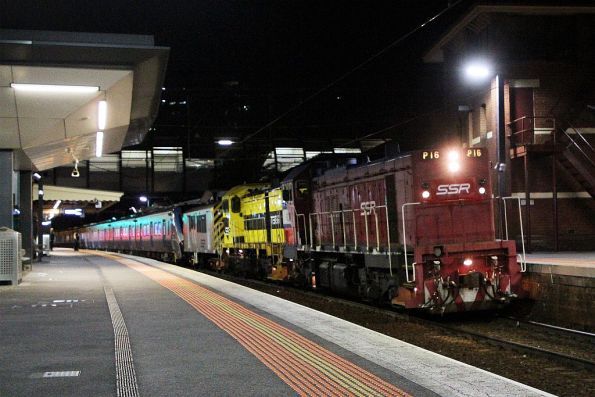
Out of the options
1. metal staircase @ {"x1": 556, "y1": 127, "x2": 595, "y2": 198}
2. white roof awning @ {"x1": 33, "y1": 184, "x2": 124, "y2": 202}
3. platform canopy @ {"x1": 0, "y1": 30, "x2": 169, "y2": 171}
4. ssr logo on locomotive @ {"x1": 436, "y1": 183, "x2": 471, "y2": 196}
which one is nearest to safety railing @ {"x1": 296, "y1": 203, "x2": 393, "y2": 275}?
ssr logo on locomotive @ {"x1": 436, "y1": 183, "x2": 471, "y2": 196}

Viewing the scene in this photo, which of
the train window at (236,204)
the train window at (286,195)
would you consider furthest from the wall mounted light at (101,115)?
the train window at (236,204)

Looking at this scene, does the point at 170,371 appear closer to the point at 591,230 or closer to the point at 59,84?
the point at 59,84

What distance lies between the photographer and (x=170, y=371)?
6.32 m

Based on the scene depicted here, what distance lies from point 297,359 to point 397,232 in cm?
645

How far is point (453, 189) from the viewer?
1240 centimetres

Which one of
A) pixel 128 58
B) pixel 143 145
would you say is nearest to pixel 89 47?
pixel 128 58

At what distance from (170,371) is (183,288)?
357 inches

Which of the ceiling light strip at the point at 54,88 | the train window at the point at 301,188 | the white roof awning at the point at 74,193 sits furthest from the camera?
the white roof awning at the point at 74,193

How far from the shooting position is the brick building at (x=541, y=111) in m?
22.0

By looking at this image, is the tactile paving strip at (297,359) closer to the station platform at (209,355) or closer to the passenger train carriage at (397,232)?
the station platform at (209,355)

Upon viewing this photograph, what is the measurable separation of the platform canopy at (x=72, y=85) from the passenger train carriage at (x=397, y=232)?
16.6 ft

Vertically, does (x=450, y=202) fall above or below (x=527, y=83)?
below

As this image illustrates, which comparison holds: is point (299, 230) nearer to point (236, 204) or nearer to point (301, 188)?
point (301, 188)

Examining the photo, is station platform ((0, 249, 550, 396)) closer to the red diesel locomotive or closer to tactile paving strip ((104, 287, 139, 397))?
tactile paving strip ((104, 287, 139, 397))
